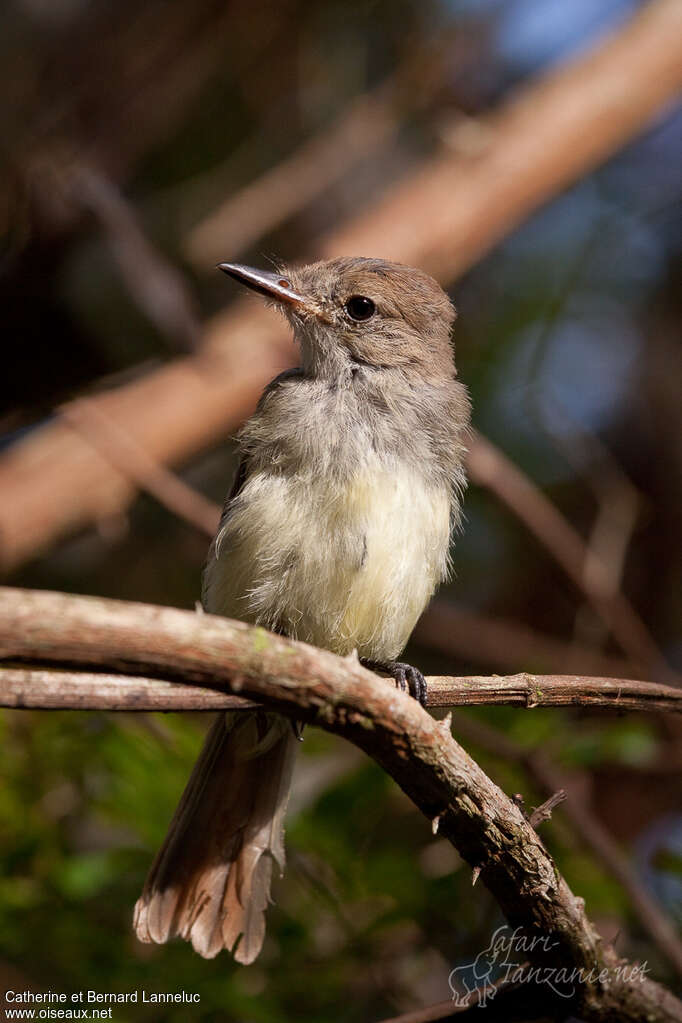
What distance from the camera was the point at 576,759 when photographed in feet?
11.3

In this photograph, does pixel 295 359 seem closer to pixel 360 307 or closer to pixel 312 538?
pixel 360 307

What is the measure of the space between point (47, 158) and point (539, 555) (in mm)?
2782

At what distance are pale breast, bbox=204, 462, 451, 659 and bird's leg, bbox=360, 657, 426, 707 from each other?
0.05 metres

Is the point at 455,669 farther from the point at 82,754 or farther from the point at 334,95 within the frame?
the point at 334,95

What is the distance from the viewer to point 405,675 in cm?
289

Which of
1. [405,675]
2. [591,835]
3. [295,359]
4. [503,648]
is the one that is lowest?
[591,835]

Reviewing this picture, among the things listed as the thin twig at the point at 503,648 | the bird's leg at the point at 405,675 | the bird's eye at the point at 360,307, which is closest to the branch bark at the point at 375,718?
the bird's leg at the point at 405,675

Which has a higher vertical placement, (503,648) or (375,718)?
(503,648)

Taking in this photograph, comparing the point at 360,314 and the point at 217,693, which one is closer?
the point at 217,693

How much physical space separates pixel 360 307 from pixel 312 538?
0.94 metres

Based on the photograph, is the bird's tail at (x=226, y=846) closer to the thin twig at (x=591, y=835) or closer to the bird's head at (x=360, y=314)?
the thin twig at (x=591, y=835)

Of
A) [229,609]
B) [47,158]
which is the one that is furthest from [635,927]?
[47,158]

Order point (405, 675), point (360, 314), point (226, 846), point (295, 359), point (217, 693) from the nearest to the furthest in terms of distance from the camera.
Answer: point (217, 693), point (405, 675), point (226, 846), point (360, 314), point (295, 359)

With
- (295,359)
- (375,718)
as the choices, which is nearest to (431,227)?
(295,359)
